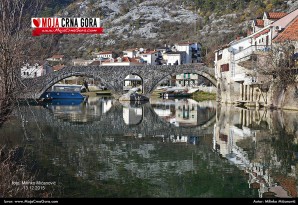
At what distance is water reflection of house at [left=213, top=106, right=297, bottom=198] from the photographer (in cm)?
1248

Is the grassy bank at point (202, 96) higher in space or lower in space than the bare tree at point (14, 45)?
lower

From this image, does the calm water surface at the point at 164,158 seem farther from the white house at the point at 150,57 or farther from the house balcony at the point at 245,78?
the white house at the point at 150,57

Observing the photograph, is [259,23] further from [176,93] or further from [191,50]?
[191,50]

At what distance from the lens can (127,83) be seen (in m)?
95.2

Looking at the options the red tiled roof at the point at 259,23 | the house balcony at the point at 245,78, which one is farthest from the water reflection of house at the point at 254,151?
the red tiled roof at the point at 259,23

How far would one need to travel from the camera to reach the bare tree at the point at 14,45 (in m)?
10.8

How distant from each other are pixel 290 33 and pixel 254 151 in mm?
23558

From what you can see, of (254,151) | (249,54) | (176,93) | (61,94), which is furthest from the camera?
(176,93)

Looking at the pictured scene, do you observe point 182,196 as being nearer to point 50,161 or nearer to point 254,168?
point 254,168

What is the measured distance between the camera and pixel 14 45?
37.1 feet

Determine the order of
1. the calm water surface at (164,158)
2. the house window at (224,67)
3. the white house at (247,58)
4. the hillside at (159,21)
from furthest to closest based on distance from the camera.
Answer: the hillside at (159,21) < the house window at (224,67) < the white house at (247,58) < the calm water surface at (164,158)

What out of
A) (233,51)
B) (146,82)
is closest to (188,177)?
(233,51)

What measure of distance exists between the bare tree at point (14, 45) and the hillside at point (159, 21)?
85.2 meters

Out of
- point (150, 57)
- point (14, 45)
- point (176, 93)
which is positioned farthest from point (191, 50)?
point (14, 45)
